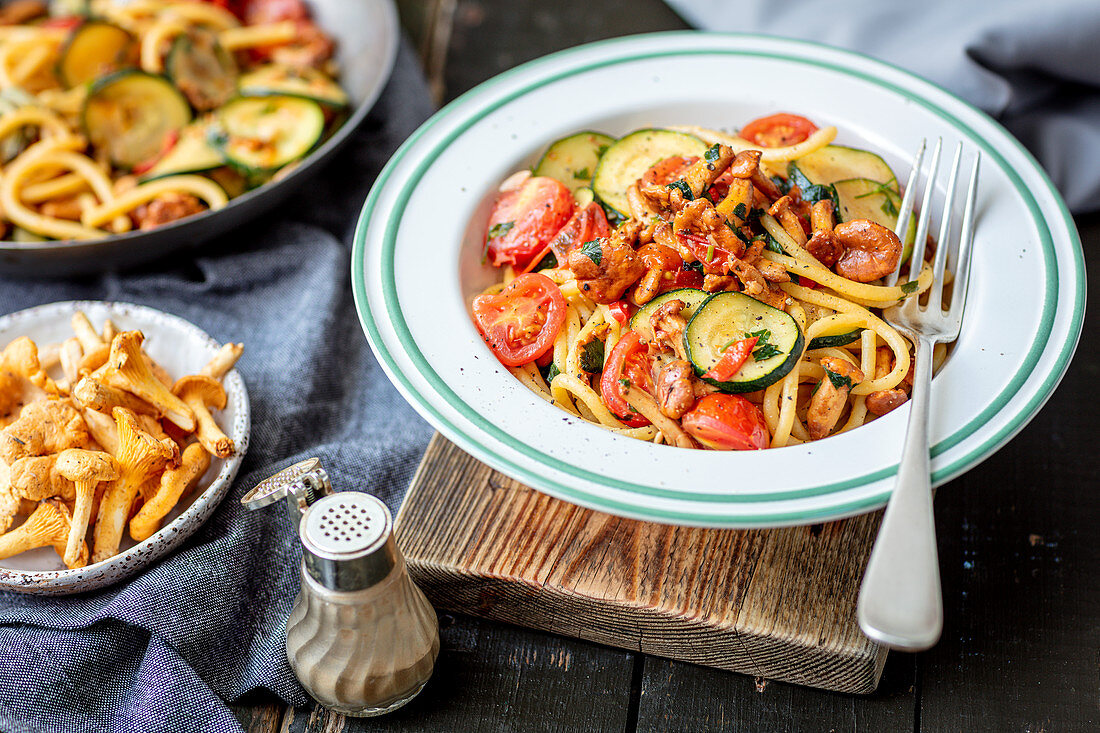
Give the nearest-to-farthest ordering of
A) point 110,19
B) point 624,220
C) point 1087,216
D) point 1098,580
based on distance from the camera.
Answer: point 1098,580 < point 624,220 < point 1087,216 < point 110,19

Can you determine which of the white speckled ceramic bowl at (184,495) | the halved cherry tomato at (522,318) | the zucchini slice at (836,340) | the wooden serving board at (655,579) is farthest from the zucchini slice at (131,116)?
the zucchini slice at (836,340)

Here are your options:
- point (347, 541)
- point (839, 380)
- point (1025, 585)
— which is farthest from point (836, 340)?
point (347, 541)

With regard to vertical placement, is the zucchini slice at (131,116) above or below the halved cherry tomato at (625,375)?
below

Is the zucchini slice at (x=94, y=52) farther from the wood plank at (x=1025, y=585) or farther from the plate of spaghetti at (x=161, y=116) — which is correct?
the wood plank at (x=1025, y=585)

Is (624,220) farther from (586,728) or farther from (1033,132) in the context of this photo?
(1033,132)

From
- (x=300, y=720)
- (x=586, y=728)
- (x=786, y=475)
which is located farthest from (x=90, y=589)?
(x=786, y=475)

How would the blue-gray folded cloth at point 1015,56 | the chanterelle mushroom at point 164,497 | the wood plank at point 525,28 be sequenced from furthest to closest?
the wood plank at point 525,28
the blue-gray folded cloth at point 1015,56
the chanterelle mushroom at point 164,497
